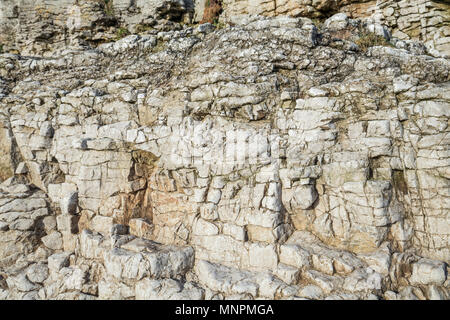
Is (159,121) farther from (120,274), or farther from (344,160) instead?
(344,160)

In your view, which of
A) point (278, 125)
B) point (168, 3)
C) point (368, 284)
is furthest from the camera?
point (168, 3)

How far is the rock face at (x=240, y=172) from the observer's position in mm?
7336

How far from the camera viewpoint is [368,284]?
6.64 m

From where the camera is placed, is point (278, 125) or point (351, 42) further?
point (351, 42)

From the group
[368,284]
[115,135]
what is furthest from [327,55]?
[115,135]

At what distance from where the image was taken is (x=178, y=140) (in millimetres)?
8703

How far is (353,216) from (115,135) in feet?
25.6

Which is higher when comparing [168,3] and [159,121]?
[168,3]

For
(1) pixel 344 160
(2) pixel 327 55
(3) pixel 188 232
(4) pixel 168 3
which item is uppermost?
(4) pixel 168 3

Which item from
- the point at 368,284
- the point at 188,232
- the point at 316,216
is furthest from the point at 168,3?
the point at 368,284

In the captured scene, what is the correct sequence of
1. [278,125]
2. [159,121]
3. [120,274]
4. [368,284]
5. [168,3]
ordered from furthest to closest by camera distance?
[168,3] < [159,121] < [278,125] < [120,274] < [368,284]

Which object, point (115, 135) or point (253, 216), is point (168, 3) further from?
point (253, 216)

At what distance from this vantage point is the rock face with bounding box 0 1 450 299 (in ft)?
24.1

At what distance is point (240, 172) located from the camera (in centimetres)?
826
